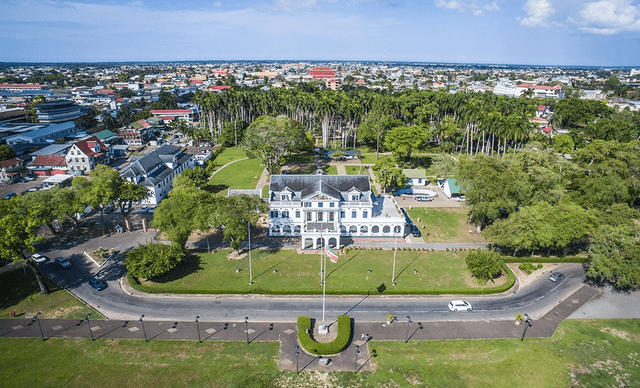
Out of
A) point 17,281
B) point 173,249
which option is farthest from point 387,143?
point 17,281

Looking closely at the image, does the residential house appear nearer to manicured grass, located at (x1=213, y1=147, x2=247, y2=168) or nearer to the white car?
the white car

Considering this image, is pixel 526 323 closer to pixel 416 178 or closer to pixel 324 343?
pixel 324 343

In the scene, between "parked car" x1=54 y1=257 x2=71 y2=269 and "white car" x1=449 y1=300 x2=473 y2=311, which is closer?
"white car" x1=449 y1=300 x2=473 y2=311

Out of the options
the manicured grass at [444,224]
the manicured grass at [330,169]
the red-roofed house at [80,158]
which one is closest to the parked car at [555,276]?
the manicured grass at [444,224]

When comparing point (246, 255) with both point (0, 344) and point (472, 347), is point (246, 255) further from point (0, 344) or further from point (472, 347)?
point (472, 347)

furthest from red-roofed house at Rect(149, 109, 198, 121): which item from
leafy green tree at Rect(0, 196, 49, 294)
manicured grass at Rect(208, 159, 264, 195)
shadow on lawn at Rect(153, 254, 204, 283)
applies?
leafy green tree at Rect(0, 196, 49, 294)

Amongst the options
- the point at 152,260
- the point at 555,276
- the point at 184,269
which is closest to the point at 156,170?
the point at 184,269
